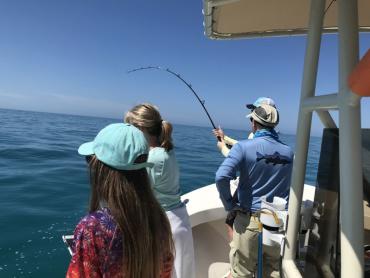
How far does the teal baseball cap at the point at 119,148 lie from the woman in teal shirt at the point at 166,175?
3.14 ft

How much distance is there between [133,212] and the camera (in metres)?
1.11

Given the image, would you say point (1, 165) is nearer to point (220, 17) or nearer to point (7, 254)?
point (7, 254)

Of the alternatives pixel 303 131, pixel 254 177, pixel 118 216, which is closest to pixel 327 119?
pixel 303 131

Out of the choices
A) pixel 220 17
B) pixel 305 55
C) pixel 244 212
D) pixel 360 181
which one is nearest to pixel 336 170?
pixel 360 181

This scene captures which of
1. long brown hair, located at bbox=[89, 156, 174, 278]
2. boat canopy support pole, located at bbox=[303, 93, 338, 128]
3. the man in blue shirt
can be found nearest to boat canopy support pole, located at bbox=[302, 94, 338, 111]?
boat canopy support pole, located at bbox=[303, 93, 338, 128]

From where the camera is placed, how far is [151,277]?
1.17m

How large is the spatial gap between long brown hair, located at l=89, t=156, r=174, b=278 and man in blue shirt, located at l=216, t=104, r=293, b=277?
1180 millimetres

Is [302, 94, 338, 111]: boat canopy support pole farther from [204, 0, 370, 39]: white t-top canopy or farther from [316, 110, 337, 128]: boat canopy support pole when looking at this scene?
[204, 0, 370, 39]: white t-top canopy

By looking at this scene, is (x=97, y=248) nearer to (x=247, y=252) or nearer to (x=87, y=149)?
(x=87, y=149)

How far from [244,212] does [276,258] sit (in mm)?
392

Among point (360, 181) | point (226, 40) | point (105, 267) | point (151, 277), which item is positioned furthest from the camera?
point (226, 40)

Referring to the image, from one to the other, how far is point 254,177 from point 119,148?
→ 1.40 metres

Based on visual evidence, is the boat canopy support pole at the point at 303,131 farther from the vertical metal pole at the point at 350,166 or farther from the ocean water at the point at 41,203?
the ocean water at the point at 41,203

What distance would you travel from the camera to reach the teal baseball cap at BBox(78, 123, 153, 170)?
109 cm
